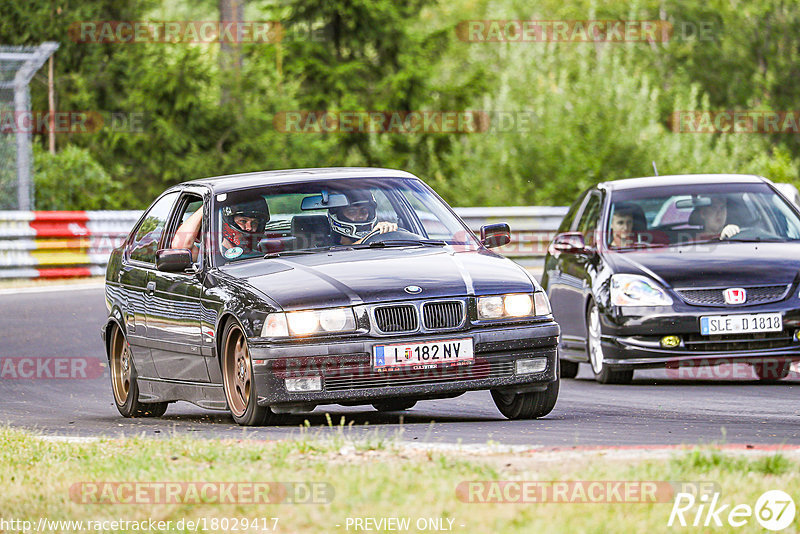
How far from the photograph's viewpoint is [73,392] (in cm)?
1298

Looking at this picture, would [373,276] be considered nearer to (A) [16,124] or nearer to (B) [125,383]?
(B) [125,383]

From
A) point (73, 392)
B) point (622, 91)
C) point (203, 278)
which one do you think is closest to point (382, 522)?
point (203, 278)

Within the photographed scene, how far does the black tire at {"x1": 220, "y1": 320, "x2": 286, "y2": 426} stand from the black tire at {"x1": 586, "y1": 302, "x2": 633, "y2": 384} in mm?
4286

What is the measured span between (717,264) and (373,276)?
4180mm

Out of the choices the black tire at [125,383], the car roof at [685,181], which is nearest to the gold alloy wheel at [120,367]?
the black tire at [125,383]

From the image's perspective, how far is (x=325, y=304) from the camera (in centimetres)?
858

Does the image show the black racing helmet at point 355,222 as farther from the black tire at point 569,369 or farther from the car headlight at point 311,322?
the black tire at point 569,369

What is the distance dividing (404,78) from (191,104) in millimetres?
5848

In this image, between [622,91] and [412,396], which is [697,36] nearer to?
[622,91]

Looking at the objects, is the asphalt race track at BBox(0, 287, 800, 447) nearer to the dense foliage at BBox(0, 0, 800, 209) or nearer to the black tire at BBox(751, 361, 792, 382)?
the black tire at BBox(751, 361, 792, 382)

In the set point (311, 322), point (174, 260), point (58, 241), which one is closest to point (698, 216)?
point (174, 260)

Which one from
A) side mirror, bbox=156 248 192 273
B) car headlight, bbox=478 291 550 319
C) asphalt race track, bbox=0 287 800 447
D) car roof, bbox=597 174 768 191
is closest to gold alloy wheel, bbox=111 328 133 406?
asphalt race track, bbox=0 287 800 447

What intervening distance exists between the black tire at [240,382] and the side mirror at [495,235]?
191 centimetres

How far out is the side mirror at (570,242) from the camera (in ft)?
43.5
